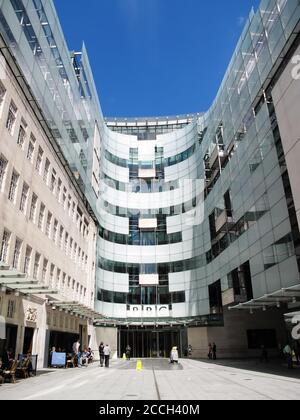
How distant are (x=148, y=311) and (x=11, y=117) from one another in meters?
36.7

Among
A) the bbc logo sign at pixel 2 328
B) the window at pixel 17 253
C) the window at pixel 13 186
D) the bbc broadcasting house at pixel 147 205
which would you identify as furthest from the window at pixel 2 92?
the bbc logo sign at pixel 2 328

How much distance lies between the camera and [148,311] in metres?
52.0

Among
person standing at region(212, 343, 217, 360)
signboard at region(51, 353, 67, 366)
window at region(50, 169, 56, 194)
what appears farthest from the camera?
person standing at region(212, 343, 217, 360)

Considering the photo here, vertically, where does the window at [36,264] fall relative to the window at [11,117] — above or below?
below

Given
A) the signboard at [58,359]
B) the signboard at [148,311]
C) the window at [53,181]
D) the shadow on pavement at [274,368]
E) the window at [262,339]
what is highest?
the window at [53,181]

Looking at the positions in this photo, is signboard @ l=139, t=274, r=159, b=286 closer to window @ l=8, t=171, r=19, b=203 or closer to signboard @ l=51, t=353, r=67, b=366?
signboard @ l=51, t=353, r=67, b=366

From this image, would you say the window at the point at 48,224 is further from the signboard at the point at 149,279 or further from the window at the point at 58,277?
the signboard at the point at 149,279

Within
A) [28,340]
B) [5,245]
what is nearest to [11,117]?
[5,245]

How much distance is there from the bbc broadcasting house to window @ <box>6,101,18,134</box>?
3.3 inches

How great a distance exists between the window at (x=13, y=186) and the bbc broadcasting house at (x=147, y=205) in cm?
7

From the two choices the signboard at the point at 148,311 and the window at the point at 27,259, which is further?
the signboard at the point at 148,311

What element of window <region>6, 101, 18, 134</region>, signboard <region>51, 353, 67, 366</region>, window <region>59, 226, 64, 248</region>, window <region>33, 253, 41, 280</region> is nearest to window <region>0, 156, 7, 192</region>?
window <region>6, 101, 18, 134</region>

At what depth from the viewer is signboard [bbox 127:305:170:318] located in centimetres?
5162

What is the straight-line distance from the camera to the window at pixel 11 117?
74.1 feet
